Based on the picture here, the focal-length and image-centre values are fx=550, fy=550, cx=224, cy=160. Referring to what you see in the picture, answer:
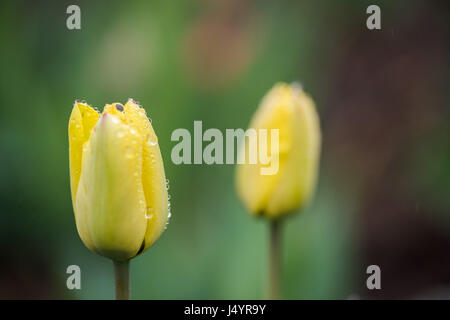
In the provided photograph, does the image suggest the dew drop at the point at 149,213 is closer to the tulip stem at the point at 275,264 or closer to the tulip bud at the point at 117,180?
the tulip bud at the point at 117,180

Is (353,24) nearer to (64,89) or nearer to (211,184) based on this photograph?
(211,184)

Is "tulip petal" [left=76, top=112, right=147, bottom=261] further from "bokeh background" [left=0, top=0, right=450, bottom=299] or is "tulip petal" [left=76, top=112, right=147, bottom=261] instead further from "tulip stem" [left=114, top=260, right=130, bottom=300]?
"bokeh background" [left=0, top=0, right=450, bottom=299]

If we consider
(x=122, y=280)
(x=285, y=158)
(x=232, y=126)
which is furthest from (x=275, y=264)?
(x=232, y=126)

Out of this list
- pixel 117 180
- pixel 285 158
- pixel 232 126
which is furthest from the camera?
pixel 232 126

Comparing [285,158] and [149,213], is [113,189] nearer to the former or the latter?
[149,213]

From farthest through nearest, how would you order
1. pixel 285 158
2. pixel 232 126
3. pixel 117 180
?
pixel 232 126
pixel 285 158
pixel 117 180
